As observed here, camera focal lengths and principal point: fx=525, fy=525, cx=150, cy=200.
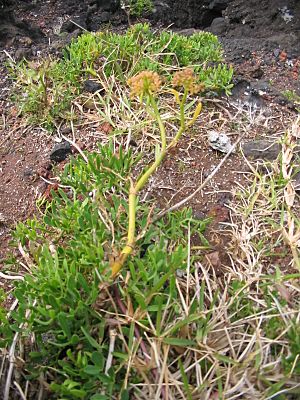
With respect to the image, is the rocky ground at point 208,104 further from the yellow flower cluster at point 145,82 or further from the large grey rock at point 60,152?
the yellow flower cluster at point 145,82

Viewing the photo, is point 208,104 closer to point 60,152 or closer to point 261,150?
point 261,150

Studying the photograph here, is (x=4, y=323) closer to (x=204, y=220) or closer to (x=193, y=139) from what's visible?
(x=204, y=220)

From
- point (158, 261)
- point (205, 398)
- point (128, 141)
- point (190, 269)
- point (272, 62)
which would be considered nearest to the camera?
point (205, 398)

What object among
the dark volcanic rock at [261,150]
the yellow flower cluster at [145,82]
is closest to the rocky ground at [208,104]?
the dark volcanic rock at [261,150]

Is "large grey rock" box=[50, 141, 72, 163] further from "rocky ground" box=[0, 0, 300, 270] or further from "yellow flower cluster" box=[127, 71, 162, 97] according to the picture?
"yellow flower cluster" box=[127, 71, 162, 97]

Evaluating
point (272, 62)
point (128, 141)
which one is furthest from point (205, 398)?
point (272, 62)

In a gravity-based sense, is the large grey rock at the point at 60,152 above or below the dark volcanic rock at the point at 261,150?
above

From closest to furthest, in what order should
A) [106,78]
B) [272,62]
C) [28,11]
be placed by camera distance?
[106,78] < [272,62] < [28,11]

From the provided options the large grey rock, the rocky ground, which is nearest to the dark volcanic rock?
the rocky ground
